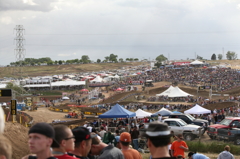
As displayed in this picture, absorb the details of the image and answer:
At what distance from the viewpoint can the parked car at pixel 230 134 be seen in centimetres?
1769

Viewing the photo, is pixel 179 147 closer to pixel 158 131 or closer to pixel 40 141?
pixel 158 131

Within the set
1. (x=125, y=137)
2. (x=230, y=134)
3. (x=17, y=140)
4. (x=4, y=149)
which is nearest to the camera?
(x=4, y=149)

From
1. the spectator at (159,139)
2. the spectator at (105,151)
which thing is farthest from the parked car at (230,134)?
the spectator at (159,139)

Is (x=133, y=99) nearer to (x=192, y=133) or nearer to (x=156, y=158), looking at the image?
(x=192, y=133)

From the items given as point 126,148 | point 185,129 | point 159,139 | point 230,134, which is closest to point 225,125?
point 230,134

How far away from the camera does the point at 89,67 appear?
577 ft

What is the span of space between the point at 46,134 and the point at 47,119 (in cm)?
3403

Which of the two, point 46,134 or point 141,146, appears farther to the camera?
point 141,146

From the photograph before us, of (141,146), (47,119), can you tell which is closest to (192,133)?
(141,146)

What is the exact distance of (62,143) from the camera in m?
4.01

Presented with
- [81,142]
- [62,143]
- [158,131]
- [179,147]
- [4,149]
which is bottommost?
[179,147]

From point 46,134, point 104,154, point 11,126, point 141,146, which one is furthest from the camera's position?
point 11,126

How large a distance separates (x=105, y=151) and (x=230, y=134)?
1456cm

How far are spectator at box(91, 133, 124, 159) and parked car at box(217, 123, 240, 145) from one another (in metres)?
14.3
